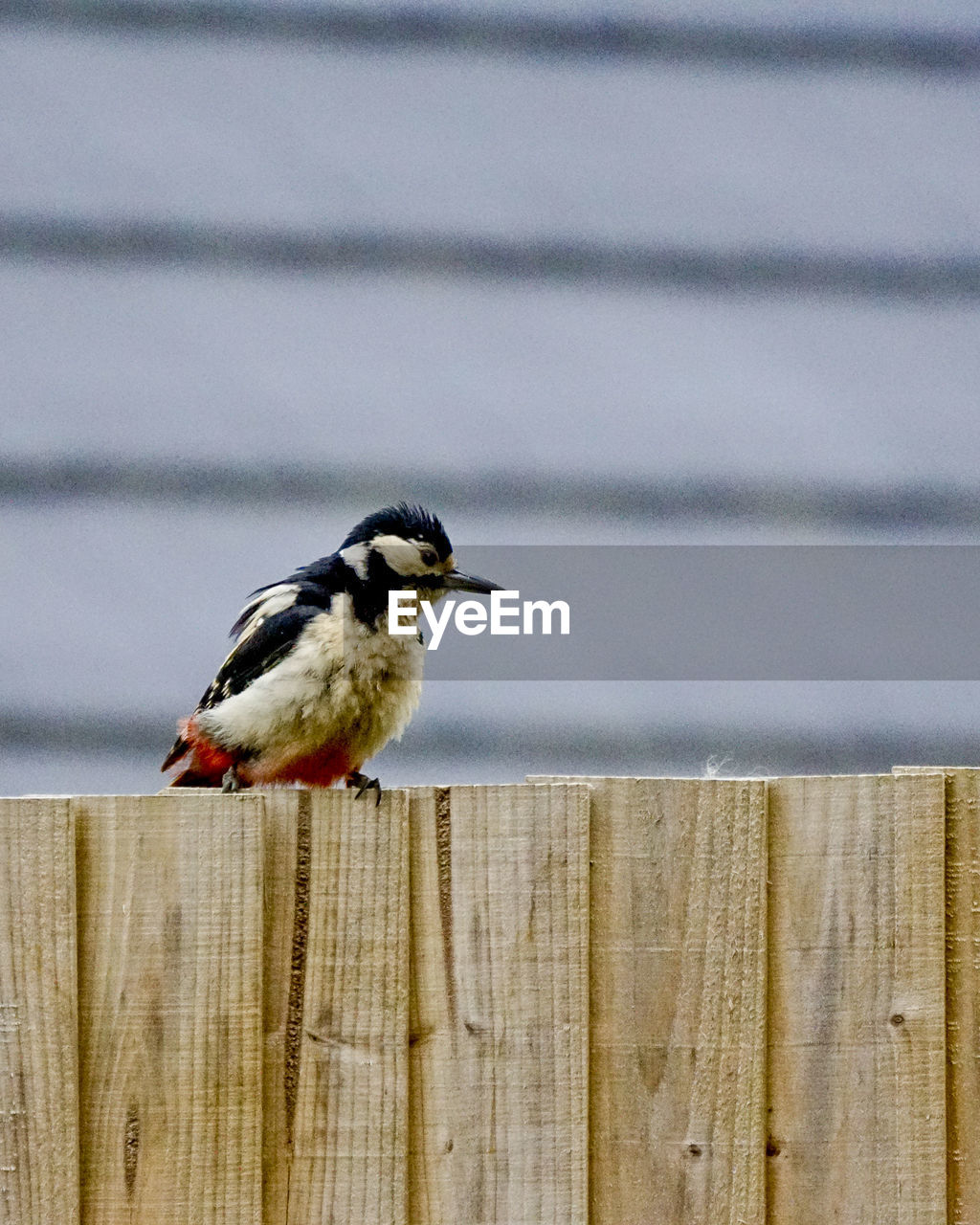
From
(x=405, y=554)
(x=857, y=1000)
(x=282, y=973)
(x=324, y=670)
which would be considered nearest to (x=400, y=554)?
(x=405, y=554)

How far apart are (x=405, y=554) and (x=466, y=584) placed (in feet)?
0.54

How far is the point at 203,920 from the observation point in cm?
138

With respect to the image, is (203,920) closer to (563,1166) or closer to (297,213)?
(563,1166)

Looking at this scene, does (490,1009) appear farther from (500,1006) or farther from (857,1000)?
(857,1000)

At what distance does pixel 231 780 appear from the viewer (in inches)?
88.4

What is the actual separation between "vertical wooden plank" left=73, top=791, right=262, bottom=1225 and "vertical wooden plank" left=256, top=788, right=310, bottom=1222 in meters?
0.02

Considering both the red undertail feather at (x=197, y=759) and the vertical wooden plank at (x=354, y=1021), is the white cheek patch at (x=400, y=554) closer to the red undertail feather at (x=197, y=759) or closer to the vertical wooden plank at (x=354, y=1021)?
the red undertail feather at (x=197, y=759)

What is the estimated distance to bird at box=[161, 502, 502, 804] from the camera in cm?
226

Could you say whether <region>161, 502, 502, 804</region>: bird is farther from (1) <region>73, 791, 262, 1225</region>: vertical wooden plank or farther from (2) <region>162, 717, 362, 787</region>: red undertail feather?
(1) <region>73, 791, 262, 1225</region>: vertical wooden plank

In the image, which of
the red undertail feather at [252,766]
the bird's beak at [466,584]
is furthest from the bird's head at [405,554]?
the red undertail feather at [252,766]

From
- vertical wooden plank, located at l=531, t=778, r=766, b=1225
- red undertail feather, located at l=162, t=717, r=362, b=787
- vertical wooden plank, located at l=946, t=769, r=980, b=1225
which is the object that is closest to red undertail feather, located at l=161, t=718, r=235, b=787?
red undertail feather, located at l=162, t=717, r=362, b=787

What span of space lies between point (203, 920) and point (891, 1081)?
31.5 inches

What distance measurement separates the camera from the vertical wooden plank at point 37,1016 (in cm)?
134

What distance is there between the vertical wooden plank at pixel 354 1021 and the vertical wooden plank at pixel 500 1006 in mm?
25
